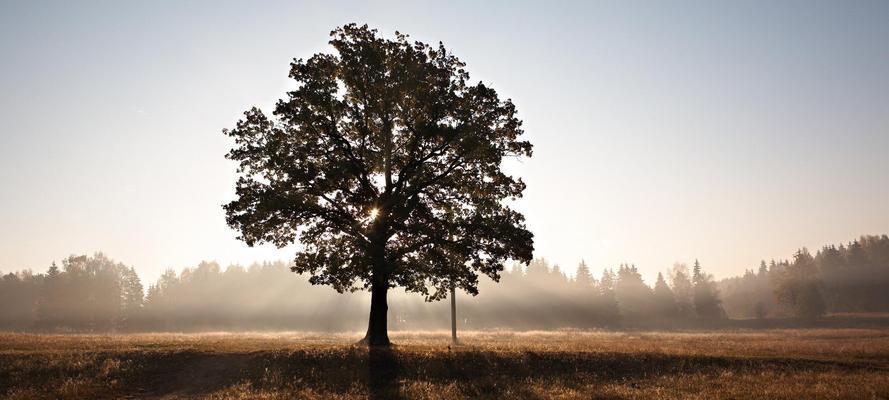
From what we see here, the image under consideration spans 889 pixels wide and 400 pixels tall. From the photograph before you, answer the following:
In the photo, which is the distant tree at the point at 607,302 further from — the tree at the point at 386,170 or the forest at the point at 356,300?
the tree at the point at 386,170

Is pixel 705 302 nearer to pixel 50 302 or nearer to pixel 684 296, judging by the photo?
pixel 684 296

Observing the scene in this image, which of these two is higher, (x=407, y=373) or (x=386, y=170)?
(x=386, y=170)

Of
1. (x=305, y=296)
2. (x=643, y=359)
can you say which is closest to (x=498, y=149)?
(x=643, y=359)

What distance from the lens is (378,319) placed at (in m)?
23.8

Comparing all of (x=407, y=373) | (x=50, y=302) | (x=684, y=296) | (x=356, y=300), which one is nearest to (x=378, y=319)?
(x=407, y=373)

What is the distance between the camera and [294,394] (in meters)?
15.5

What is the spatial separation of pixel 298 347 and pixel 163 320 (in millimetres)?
103715

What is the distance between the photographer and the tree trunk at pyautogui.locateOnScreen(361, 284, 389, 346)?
77.3 ft

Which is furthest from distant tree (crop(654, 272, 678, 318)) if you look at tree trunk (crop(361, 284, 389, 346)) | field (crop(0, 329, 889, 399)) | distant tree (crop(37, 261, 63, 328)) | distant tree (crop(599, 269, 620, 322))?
distant tree (crop(37, 261, 63, 328))

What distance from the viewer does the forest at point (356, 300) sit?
101 m

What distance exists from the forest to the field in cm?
8546

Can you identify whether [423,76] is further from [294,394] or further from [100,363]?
[100,363]

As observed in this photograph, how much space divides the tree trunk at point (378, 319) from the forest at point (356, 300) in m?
86.5

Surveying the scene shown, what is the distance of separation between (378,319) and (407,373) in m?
5.58
